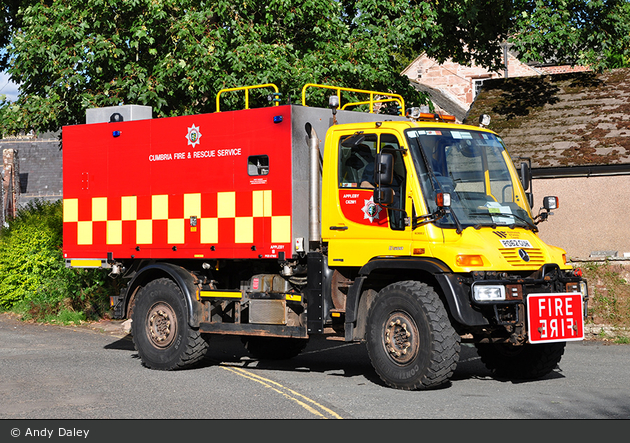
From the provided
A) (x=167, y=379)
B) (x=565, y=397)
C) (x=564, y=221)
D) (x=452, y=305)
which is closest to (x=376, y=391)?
(x=452, y=305)

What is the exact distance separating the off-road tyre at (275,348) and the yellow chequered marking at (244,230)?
2.35 meters

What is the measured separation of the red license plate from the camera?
9.41m

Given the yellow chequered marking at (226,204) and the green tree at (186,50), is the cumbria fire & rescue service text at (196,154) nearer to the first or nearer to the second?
the yellow chequered marking at (226,204)

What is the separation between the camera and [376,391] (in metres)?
9.83

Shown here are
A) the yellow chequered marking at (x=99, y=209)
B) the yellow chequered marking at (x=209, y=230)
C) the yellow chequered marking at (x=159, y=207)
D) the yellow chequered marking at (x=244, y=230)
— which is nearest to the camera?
the yellow chequered marking at (x=244, y=230)

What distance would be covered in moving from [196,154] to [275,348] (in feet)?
10.9

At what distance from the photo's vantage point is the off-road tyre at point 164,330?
11805 mm

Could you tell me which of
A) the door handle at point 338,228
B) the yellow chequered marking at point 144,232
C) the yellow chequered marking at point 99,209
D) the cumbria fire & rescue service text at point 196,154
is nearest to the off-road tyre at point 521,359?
the door handle at point 338,228

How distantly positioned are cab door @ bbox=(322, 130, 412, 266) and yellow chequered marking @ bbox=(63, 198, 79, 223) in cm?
443

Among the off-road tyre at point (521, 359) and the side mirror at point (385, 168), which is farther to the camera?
the off-road tyre at point (521, 359)

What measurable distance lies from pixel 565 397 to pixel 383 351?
203 cm

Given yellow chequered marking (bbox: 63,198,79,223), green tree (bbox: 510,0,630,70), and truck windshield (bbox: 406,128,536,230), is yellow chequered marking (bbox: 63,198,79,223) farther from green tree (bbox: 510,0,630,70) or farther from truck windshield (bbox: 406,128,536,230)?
green tree (bbox: 510,0,630,70)

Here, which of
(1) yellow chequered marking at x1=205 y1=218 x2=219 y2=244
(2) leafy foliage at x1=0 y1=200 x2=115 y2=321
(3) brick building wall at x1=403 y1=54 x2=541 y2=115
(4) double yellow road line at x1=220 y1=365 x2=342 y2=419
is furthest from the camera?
(3) brick building wall at x1=403 y1=54 x2=541 y2=115

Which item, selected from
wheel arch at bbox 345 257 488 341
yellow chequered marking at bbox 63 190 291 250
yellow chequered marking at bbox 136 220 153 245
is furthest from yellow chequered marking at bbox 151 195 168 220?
wheel arch at bbox 345 257 488 341
